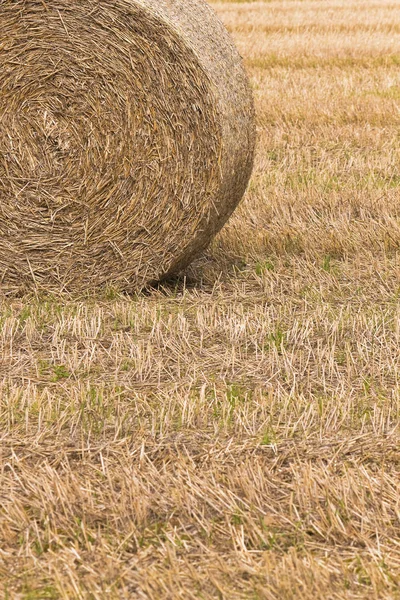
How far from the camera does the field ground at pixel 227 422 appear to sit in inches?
121

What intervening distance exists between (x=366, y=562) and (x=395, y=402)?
45.9 inches

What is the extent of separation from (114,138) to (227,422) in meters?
2.17

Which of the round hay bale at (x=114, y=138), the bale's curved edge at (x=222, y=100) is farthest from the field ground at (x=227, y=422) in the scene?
the bale's curved edge at (x=222, y=100)

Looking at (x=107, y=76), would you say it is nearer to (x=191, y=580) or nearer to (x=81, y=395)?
(x=81, y=395)

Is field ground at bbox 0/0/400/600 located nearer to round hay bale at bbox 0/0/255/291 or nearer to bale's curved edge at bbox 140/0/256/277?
round hay bale at bbox 0/0/255/291

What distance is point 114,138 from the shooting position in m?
5.54

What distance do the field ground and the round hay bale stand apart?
0.28 metres

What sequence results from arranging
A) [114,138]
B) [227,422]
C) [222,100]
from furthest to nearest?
[114,138] → [222,100] → [227,422]

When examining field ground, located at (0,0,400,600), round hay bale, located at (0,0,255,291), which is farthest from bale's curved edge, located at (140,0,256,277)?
field ground, located at (0,0,400,600)

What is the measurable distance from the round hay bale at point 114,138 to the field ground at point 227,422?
28 cm

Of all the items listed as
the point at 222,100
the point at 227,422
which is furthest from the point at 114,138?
the point at 227,422

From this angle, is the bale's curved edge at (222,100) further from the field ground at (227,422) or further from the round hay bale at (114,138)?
the field ground at (227,422)

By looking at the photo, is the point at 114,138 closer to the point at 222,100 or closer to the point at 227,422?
the point at 222,100

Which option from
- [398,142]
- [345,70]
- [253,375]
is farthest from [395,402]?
[345,70]
